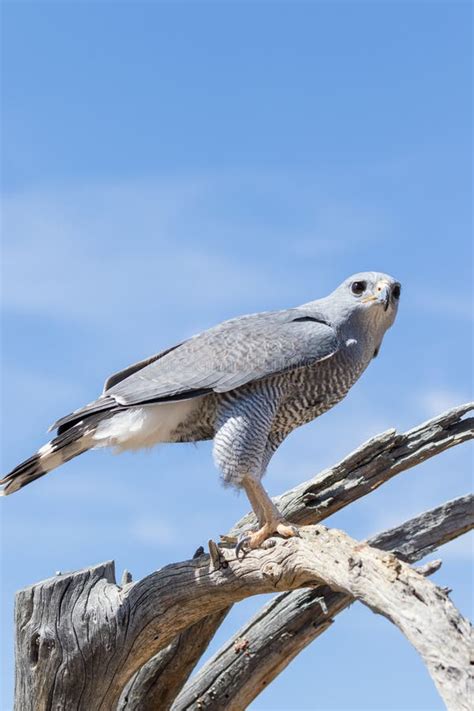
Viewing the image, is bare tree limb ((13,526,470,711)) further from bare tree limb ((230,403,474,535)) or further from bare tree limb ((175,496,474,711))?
bare tree limb ((230,403,474,535))

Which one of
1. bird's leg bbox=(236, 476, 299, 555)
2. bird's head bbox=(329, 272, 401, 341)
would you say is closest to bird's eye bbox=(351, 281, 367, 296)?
bird's head bbox=(329, 272, 401, 341)

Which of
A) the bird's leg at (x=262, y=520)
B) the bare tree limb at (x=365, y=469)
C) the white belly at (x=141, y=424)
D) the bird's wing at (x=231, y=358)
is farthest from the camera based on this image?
the bare tree limb at (x=365, y=469)

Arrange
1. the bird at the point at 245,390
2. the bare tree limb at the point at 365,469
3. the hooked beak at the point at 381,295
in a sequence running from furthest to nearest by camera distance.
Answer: the bare tree limb at the point at 365,469, the hooked beak at the point at 381,295, the bird at the point at 245,390

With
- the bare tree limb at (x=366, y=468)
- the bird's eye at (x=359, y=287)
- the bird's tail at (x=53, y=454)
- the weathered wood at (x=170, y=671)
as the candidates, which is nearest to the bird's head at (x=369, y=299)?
the bird's eye at (x=359, y=287)

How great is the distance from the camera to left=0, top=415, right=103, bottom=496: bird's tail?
6.28 meters

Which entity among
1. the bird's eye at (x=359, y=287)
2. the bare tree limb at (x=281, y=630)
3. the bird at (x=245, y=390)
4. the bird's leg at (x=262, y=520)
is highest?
the bird's eye at (x=359, y=287)

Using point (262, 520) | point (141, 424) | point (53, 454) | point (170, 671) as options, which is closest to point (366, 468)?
point (262, 520)

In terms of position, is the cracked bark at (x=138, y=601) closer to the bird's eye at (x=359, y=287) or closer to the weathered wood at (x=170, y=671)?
the weathered wood at (x=170, y=671)

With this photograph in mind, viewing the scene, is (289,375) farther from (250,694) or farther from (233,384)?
(250,694)

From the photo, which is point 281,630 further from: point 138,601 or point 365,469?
point 365,469

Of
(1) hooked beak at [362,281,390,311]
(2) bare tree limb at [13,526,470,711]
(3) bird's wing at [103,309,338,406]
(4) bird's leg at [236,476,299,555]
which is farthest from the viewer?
(1) hooked beak at [362,281,390,311]

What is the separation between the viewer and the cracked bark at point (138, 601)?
18.7 ft

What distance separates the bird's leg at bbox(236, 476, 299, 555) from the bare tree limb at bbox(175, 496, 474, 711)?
0.82 meters

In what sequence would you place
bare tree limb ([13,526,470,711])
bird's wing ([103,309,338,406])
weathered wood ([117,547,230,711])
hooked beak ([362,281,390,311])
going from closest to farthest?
bare tree limb ([13,526,470,711])
bird's wing ([103,309,338,406])
hooked beak ([362,281,390,311])
weathered wood ([117,547,230,711])
